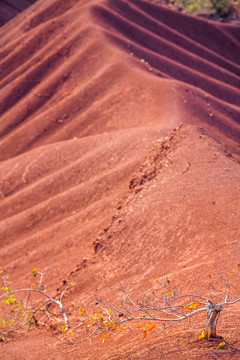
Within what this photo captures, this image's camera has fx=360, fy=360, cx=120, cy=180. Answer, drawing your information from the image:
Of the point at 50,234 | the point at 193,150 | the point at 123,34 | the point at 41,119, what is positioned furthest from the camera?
the point at 123,34

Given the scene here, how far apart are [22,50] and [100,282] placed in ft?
72.6

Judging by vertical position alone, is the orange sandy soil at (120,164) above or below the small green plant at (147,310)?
above

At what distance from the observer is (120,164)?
11.8 m

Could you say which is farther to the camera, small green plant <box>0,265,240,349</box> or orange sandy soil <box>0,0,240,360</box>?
orange sandy soil <box>0,0,240,360</box>

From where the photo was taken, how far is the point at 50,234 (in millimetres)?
10523

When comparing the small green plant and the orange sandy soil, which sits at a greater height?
the orange sandy soil

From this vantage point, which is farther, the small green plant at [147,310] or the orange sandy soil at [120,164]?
the orange sandy soil at [120,164]

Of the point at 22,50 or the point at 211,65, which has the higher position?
the point at 22,50

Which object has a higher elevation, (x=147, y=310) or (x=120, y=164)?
(x=120, y=164)

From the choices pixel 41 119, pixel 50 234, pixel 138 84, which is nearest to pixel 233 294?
pixel 50 234

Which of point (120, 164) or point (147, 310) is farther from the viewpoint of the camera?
point (120, 164)

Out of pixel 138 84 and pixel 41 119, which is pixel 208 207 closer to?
pixel 138 84

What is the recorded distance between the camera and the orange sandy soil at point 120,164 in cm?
610

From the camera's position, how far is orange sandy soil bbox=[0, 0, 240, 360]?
610 centimetres
